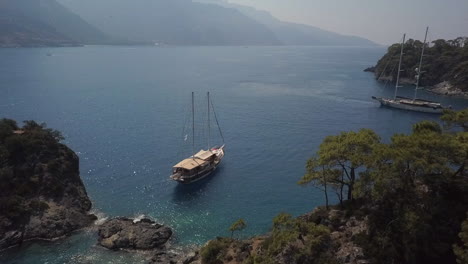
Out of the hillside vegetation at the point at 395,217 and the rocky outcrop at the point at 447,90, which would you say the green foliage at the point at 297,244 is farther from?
the rocky outcrop at the point at 447,90

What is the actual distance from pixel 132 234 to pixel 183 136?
45.1 metres

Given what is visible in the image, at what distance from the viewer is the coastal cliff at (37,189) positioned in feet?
166

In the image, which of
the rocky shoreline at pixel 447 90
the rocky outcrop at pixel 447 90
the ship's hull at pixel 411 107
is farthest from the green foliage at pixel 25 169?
the rocky outcrop at pixel 447 90

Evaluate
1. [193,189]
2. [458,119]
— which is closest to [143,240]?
[193,189]

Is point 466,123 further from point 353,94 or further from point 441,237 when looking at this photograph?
point 353,94

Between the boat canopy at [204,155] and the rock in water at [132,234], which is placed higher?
the boat canopy at [204,155]

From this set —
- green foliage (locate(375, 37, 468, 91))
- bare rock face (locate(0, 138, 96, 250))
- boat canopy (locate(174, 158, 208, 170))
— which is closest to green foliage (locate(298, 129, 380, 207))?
boat canopy (locate(174, 158, 208, 170))

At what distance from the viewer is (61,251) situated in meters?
47.2

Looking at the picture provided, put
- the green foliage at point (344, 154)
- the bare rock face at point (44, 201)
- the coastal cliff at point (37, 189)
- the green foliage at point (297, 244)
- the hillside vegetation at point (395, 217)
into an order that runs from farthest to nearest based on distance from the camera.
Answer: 1. the coastal cliff at point (37, 189)
2. the bare rock face at point (44, 201)
3. the green foliage at point (344, 154)
4. the green foliage at point (297, 244)
5. the hillside vegetation at point (395, 217)

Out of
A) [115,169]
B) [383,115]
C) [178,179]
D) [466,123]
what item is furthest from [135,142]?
[383,115]

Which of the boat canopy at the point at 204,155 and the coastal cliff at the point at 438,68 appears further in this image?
the coastal cliff at the point at 438,68

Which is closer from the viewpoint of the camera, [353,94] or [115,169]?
[115,169]

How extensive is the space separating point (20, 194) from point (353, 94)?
13522 centimetres

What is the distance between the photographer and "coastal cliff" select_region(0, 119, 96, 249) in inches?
1989
